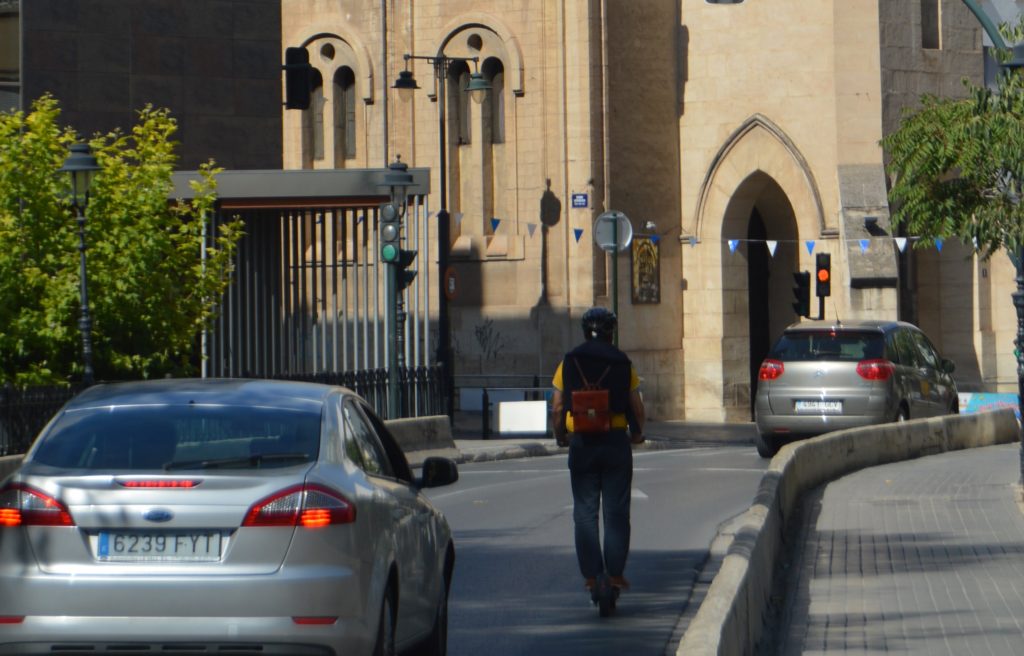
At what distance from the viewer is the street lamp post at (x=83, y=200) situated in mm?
20719

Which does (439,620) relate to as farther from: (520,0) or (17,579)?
(520,0)

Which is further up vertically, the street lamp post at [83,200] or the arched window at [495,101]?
the arched window at [495,101]

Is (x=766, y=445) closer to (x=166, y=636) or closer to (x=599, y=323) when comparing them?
(x=599, y=323)

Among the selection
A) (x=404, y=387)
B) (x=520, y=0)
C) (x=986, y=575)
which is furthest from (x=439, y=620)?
(x=520, y=0)

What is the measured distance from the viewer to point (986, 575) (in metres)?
11.6

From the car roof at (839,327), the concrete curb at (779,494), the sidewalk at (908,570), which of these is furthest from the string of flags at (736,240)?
the sidewalk at (908,570)

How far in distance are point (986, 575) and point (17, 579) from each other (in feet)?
22.5

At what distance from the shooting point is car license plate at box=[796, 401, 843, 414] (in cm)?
2325

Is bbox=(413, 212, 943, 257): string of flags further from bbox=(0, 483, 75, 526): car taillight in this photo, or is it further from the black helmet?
bbox=(0, 483, 75, 526): car taillight

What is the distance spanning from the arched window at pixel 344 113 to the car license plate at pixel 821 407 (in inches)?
879

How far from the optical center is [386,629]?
7.26m

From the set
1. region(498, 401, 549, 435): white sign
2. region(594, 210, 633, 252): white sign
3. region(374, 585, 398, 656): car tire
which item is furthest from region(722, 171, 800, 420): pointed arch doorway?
region(374, 585, 398, 656): car tire

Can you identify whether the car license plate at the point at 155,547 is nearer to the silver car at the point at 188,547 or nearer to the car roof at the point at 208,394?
the silver car at the point at 188,547

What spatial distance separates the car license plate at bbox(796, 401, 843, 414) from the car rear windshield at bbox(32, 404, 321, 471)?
16509 mm
